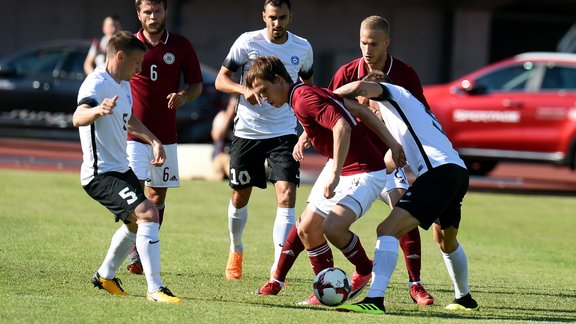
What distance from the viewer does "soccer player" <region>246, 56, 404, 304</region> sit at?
7746 millimetres

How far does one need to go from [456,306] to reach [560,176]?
16.2 meters

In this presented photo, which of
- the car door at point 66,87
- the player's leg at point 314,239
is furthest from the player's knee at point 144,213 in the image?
the car door at point 66,87

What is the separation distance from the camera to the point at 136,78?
998 centimetres

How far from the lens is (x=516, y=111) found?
1923 centimetres

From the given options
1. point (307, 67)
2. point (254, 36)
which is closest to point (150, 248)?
point (254, 36)

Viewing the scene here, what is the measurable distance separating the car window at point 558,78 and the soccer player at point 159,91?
10.7 metres

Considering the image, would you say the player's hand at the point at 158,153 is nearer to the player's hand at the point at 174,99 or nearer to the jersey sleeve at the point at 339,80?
the player's hand at the point at 174,99

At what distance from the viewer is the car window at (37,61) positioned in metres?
22.2

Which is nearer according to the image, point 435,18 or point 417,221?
point 417,221

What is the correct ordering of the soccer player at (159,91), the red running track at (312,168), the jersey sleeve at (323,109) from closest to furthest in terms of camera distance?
the jersey sleeve at (323,109)
the soccer player at (159,91)
the red running track at (312,168)

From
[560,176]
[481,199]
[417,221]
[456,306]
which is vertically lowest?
[560,176]

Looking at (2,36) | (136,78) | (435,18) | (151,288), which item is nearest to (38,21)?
(2,36)

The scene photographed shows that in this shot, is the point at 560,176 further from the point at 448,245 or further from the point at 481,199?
the point at 448,245

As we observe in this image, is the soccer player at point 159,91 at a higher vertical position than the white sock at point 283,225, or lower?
higher
